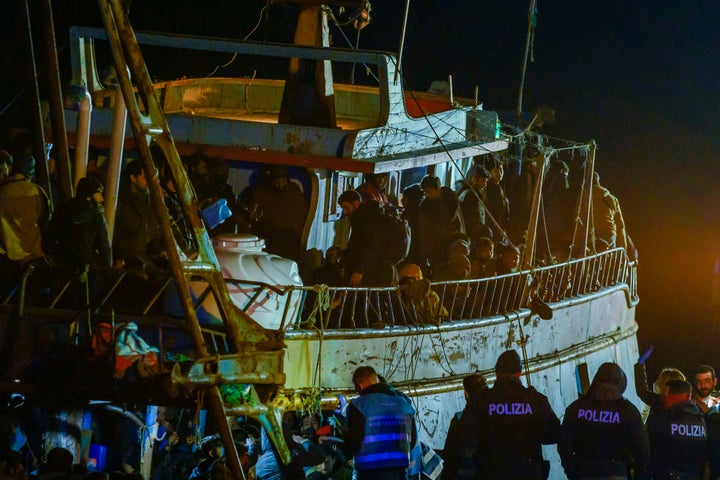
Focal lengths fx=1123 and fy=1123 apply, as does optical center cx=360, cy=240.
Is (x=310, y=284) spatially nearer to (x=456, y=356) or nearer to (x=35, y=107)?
A: (x=456, y=356)

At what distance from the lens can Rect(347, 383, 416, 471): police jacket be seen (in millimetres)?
8352

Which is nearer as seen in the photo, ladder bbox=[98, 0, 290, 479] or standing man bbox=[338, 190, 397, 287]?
ladder bbox=[98, 0, 290, 479]

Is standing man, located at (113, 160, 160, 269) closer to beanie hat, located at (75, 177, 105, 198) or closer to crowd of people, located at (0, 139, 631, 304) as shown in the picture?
crowd of people, located at (0, 139, 631, 304)

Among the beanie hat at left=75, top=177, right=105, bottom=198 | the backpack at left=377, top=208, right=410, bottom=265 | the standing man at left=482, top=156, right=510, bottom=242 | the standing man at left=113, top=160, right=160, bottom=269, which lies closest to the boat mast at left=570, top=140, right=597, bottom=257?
the standing man at left=482, top=156, right=510, bottom=242

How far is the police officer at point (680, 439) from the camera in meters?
8.70

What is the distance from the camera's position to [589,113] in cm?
3238

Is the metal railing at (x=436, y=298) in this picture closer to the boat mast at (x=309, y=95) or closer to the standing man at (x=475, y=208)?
the standing man at (x=475, y=208)

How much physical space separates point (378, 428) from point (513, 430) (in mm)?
1000

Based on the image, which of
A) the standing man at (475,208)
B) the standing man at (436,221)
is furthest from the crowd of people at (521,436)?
the standing man at (475,208)

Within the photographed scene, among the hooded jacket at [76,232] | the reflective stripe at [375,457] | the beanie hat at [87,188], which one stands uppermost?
the beanie hat at [87,188]

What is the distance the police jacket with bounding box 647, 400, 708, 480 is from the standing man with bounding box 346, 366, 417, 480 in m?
2.01

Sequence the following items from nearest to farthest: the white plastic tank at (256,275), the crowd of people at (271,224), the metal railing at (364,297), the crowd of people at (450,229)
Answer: the metal railing at (364,297) → the crowd of people at (271,224) → the white plastic tank at (256,275) → the crowd of people at (450,229)

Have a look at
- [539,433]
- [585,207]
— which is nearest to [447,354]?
[539,433]

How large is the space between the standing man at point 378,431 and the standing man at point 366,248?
3.37 meters
